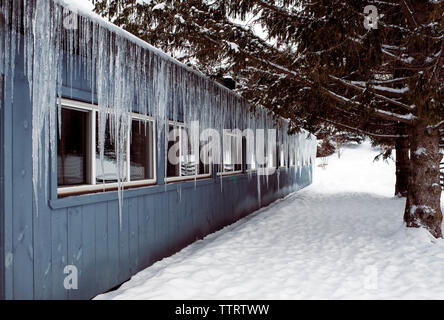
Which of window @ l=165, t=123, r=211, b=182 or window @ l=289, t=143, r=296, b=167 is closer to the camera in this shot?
window @ l=165, t=123, r=211, b=182

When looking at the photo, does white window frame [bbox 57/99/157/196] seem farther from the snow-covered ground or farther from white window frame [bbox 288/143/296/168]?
white window frame [bbox 288/143/296/168]

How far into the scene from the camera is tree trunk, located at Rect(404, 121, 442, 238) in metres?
4.56

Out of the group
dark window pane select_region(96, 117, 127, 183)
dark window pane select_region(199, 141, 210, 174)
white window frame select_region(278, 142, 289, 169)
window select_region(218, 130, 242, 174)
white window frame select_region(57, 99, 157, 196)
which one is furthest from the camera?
white window frame select_region(278, 142, 289, 169)

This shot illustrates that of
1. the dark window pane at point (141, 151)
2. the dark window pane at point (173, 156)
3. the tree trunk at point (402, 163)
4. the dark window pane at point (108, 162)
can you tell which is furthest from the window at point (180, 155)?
the tree trunk at point (402, 163)

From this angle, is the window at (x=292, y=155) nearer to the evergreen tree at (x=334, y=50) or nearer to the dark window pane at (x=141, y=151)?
the evergreen tree at (x=334, y=50)

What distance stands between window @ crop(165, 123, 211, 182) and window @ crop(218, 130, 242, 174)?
1010mm

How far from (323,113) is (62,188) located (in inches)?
193

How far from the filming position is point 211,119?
5.32m

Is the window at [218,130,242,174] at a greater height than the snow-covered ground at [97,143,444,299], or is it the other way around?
the window at [218,130,242,174]

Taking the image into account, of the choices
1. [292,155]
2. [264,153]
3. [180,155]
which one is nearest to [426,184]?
[180,155]

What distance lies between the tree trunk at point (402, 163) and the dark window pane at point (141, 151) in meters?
7.77

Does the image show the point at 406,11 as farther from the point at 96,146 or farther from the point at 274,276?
the point at 96,146

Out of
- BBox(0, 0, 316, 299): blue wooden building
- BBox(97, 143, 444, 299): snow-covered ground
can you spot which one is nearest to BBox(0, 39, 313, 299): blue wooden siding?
BBox(0, 0, 316, 299): blue wooden building

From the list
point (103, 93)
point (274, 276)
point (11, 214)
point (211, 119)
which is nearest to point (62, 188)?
point (11, 214)
